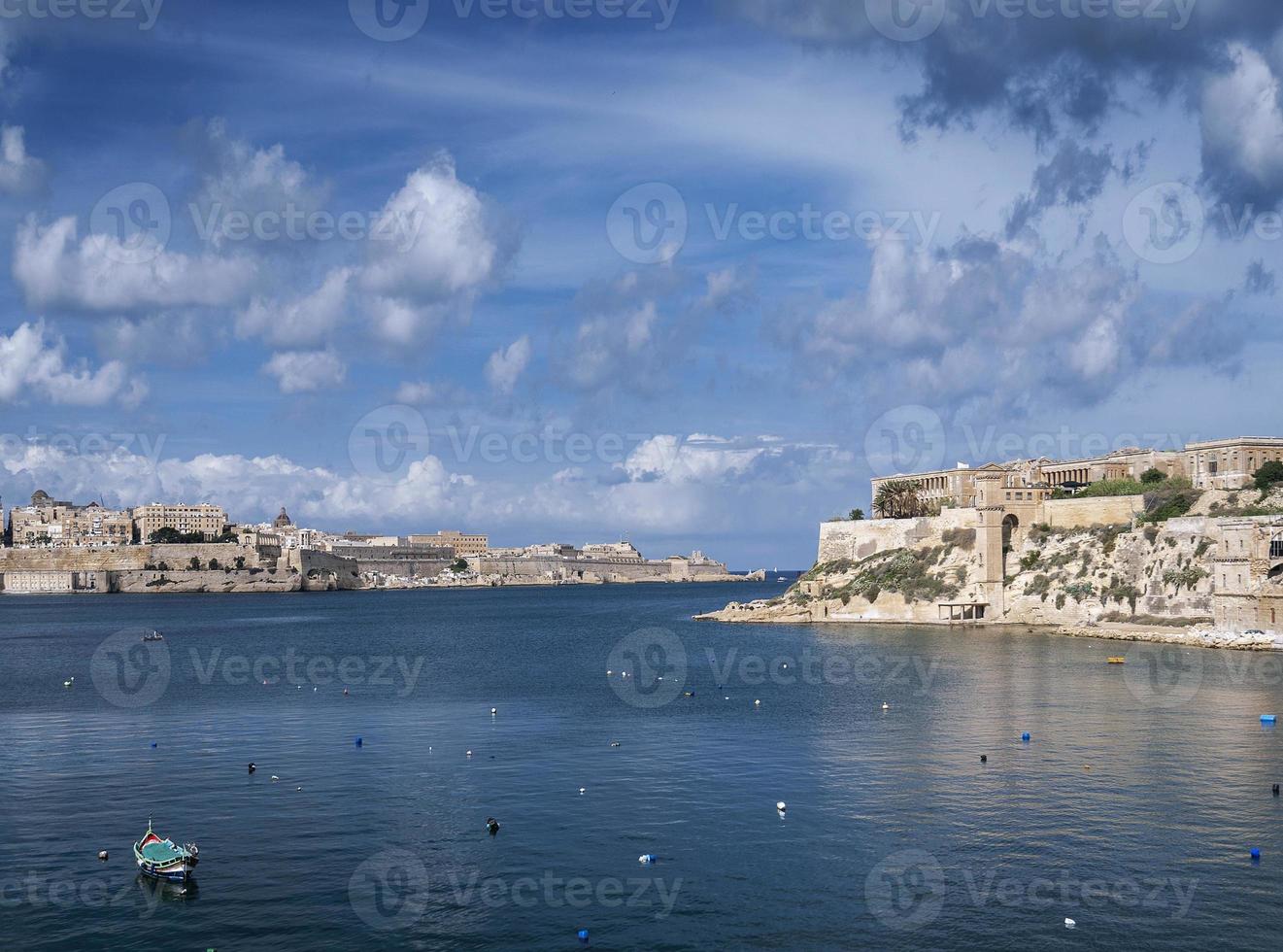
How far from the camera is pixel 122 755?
105ft

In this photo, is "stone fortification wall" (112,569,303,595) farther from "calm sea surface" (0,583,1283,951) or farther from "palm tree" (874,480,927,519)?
"calm sea surface" (0,583,1283,951)

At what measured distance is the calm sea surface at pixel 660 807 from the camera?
1881cm

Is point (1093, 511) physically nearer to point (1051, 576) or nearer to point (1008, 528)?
point (1008, 528)

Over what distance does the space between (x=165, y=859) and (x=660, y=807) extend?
10532mm

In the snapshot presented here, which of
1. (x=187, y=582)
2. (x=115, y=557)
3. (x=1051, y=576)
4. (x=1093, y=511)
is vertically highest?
(x=1093, y=511)

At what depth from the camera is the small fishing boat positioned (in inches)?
808

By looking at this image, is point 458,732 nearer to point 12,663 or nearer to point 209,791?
point 209,791

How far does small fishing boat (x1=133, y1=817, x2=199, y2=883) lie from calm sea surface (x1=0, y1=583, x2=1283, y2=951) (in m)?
0.40

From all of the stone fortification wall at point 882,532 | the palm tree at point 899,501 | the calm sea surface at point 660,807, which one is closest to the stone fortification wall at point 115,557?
the palm tree at point 899,501

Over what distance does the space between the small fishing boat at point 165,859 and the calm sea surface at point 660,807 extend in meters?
0.40

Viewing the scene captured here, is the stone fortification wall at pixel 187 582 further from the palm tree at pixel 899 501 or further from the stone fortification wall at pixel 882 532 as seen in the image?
the stone fortification wall at pixel 882 532

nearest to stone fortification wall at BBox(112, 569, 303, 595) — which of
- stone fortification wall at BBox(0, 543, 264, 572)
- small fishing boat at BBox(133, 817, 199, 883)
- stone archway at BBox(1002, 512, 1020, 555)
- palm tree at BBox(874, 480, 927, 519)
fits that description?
stone fortification wall at BBox(0, 543, 264, 572)

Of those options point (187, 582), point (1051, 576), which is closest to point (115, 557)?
point (187, 582)

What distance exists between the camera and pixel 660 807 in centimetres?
2564
